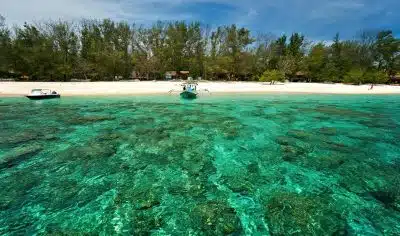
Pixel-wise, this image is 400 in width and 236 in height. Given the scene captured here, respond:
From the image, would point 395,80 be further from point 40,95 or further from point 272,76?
point 40,95

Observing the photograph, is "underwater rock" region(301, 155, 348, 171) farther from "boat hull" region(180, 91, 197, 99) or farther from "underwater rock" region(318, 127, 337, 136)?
"boat hull" region(180, 91, 197, 99)

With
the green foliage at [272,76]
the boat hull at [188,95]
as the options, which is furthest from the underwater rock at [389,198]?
the green foliage at [272,76]

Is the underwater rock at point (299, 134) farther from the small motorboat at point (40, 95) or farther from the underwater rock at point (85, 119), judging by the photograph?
the small motorboat at point (40, 95)

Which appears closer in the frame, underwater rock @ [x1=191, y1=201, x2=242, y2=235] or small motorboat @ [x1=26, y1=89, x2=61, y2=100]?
underwater rock @ [x1=191, y1=201, x2=242, y2=235]

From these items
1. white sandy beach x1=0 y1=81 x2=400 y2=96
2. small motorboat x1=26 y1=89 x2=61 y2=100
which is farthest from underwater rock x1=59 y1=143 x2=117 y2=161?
white sandy beach x1=0 y1=81 x2=400 y2=96

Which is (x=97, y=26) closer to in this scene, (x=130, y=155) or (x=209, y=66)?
(x=209, y=66)

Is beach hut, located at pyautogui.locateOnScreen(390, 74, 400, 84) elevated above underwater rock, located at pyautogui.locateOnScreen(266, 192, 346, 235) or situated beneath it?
elevated above

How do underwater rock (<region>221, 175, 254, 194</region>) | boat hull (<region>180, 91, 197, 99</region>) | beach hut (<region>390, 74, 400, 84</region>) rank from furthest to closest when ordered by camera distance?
beach hut (<region>390, 74, 400, 84</region>) → boat hull (<region>180, 91, 197, 99</region>) → underwater rock (<region>221, 175, 254, 194</region>)
